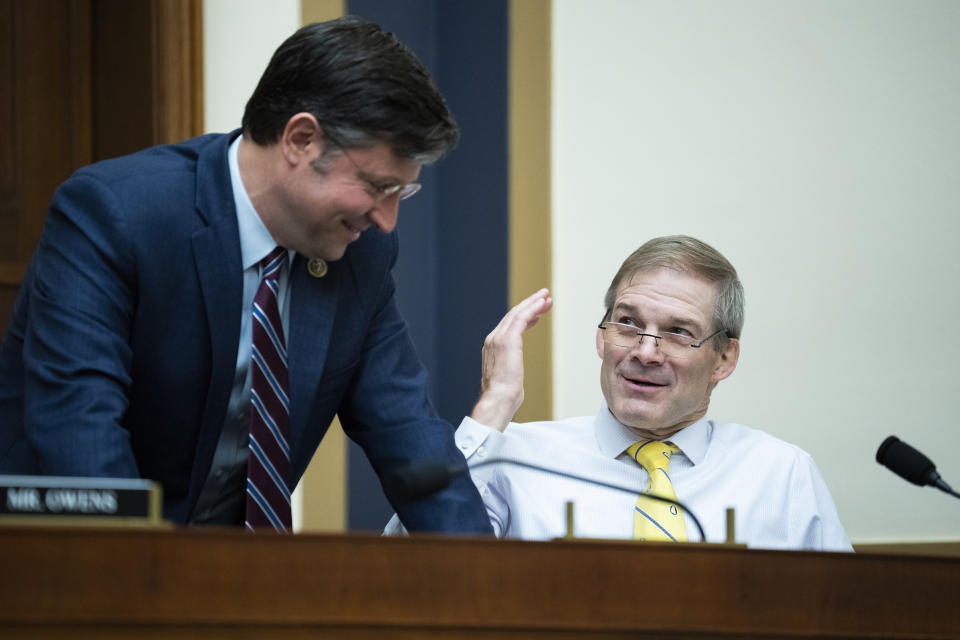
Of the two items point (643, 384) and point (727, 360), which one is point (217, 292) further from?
point (727, 360)

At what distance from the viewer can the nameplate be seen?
3.18 ft

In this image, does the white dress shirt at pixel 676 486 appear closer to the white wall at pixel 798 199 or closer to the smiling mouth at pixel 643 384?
the smiling mouth at pixel 643 384

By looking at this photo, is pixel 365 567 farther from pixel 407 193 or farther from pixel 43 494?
pixel 407 193

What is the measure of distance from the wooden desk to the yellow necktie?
0.75 metres

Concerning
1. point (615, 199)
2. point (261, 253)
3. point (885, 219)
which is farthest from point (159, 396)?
point (885, 219)

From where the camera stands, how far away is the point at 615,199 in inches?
122

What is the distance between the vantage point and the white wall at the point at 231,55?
2766 mm

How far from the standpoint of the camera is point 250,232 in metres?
1.62

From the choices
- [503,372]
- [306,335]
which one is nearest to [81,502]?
[306,335]

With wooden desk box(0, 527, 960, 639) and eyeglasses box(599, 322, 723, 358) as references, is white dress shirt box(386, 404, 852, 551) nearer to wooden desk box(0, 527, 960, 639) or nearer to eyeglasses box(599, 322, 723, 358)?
eyeglasses box(599, 322, 723, 358)

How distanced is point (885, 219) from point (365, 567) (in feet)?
9.15

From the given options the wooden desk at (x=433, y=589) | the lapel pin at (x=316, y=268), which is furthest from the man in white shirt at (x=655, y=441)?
the wooden desk at (x=433, y=589)

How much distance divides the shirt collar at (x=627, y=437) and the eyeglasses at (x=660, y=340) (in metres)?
0.15

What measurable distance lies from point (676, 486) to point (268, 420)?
0.84 meters
